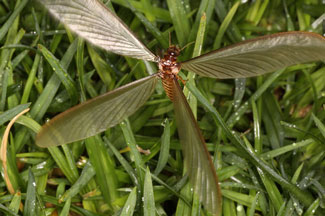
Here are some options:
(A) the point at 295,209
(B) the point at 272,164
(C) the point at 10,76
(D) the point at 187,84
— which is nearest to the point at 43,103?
(C) the point at 10,76

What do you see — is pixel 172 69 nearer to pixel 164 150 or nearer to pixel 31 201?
pixel 164 150

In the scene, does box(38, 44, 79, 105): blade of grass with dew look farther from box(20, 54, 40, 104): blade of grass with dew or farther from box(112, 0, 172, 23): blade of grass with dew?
box(112, 0, 172, 23): blade of grass with dew

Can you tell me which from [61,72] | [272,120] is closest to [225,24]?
[272,120]

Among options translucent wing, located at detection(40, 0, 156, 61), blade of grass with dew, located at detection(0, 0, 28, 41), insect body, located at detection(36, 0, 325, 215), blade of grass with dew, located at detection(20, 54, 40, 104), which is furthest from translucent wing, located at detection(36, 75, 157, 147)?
blade of grass with dew, located at detection(0, 0, 28, 41)

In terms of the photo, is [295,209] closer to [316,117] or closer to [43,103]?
[316,117]

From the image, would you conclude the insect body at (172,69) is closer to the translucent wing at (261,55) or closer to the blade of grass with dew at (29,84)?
the translucent wing at (261,55)
